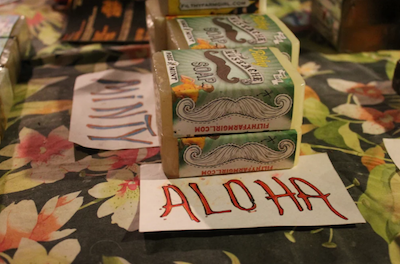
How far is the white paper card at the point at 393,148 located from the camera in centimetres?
62

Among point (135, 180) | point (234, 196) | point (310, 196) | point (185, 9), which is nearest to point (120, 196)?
point (135, 180)

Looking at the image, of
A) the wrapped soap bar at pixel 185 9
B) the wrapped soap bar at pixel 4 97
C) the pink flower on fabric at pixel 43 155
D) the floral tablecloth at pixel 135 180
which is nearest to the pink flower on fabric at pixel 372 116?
the floral tablecloth at pixel 135 180

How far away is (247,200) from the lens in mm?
542

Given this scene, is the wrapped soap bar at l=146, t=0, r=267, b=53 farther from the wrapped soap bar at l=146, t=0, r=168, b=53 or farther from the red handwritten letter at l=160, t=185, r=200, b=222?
the red handwritten letter at l=160, t=185, r=200, b=222

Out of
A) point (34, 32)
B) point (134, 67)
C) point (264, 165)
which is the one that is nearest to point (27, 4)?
point (34, 32)

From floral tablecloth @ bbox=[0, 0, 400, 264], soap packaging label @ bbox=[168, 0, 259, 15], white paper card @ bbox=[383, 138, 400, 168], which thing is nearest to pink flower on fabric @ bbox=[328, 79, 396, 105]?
floral tablecloth @ bbox=[0, 0, 400, 264]

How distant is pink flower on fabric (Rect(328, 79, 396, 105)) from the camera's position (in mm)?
766

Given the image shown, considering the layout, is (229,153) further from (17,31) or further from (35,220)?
(17,31)

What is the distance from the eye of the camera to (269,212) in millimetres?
521

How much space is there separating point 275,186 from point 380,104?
324 millimetres

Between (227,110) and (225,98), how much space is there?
0.7 inches

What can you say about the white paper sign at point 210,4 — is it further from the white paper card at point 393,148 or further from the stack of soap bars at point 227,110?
the white paper card at point 393,148

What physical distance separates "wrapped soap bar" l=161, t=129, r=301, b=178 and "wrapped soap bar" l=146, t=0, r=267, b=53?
0.27 metres

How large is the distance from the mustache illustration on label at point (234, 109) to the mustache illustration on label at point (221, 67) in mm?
31
